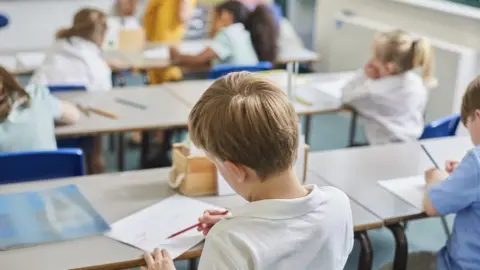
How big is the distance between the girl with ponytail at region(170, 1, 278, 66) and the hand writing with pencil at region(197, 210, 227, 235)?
8.51 feet

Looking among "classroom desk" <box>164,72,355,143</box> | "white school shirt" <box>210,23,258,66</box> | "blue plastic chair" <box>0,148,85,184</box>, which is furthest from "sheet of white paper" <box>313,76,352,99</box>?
"blue plastic chair" <box>0,148,85,184</box>

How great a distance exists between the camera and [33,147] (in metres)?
2.48

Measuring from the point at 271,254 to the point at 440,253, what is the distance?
89 cm

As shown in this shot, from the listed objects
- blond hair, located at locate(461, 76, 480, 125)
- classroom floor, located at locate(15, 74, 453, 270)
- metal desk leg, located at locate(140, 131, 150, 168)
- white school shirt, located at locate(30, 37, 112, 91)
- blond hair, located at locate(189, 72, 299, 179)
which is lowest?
classroom floor, located at locate(15, 74, 453, 270)

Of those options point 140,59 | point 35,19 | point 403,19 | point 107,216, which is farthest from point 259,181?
point 35,19

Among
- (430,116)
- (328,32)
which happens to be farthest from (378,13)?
(430,116)

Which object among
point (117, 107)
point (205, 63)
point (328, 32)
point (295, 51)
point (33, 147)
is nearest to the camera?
point (33, 147)

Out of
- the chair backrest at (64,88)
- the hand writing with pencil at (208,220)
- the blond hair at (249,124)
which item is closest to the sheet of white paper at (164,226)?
the hand writing with pencil at (208,220)

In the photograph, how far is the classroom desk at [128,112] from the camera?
2822 millimetres

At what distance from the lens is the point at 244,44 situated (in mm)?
4223

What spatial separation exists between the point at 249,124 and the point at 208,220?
0.55m

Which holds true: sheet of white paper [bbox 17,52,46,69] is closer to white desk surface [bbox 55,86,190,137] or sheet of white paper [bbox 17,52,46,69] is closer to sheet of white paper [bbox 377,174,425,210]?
white desk surface [bbox 55,86,190,137]

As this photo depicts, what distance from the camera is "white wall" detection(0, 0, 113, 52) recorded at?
623 cm

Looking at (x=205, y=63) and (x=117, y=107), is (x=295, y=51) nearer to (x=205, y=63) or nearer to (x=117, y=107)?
(x=205, y=63)
